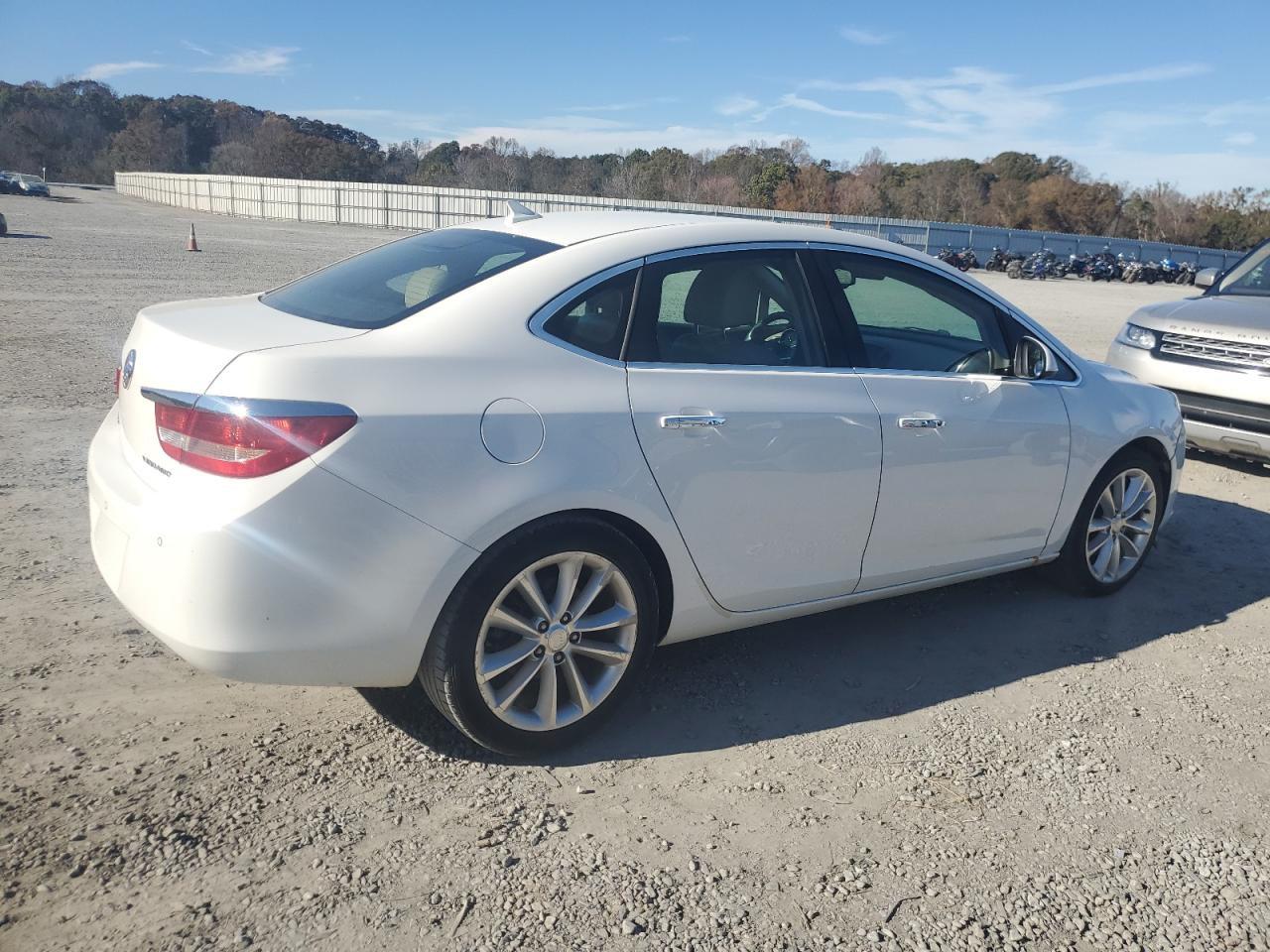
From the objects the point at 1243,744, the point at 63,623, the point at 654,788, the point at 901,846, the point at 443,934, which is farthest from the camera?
the point at 63,623

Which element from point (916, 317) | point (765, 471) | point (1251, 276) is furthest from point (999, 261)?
point (765, 471)

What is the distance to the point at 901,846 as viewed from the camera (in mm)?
3049

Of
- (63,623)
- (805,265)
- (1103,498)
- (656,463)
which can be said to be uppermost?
(805,265)

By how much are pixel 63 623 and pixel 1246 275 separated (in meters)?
9.02

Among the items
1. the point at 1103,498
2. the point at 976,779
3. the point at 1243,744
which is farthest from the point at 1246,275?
the point at 976,779

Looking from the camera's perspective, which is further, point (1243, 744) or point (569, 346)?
point (1243, 744)

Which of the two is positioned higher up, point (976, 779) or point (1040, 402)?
point (1040, 402)

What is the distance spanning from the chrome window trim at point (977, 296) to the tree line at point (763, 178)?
6653 centimetres

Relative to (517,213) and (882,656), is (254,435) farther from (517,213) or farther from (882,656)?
(882,656)

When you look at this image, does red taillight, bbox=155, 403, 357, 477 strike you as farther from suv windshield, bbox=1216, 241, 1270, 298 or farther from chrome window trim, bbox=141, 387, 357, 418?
suv windshield, bbox=1216, 241, 1270, 298

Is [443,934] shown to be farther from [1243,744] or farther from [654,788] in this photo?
[1243,744]

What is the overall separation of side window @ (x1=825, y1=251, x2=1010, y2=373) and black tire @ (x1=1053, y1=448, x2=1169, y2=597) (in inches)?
35.0

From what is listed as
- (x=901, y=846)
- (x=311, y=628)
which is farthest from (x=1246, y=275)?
(x=311, y=628)

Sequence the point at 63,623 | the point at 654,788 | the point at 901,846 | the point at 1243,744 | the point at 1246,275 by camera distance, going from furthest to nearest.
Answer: the point at 1246,275 → the point at 63,623 → the point at 1243,744 → the point at 654,788 → the point at 901,846
